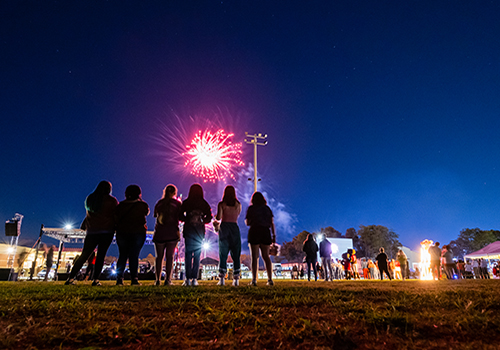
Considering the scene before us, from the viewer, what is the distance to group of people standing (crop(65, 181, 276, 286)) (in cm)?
631

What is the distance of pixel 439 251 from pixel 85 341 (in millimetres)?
15851

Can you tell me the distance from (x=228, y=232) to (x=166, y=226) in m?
1.35

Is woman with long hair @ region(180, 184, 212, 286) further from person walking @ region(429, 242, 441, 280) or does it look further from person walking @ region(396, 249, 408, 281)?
person walking @ region(396, 249, 408, 281)

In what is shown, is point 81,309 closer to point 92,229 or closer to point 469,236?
point 92,229

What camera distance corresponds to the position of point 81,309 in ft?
9.09

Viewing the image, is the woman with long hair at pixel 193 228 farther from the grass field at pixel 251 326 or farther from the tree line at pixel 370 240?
the tree line at pixel 370 240

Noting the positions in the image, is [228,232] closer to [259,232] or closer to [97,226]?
[259,232]

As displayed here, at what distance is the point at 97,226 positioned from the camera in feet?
21.0

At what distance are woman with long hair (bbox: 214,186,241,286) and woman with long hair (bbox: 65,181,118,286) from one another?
2.41m

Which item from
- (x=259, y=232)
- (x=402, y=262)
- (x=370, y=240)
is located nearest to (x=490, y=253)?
(x=402, y=262)

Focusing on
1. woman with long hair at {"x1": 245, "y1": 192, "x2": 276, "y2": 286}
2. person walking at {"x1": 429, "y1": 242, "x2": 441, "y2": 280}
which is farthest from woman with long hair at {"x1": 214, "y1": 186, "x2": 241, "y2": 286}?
person walking at {"x1": 429, "y1": 242, "x2": 441, "y2": 280}

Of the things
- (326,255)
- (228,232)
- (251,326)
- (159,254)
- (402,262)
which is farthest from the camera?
(402,262)

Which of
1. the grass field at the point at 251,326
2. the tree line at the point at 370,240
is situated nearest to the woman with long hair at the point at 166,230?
the grass field at the point at 251,326

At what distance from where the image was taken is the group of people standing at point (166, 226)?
631 centimetres
